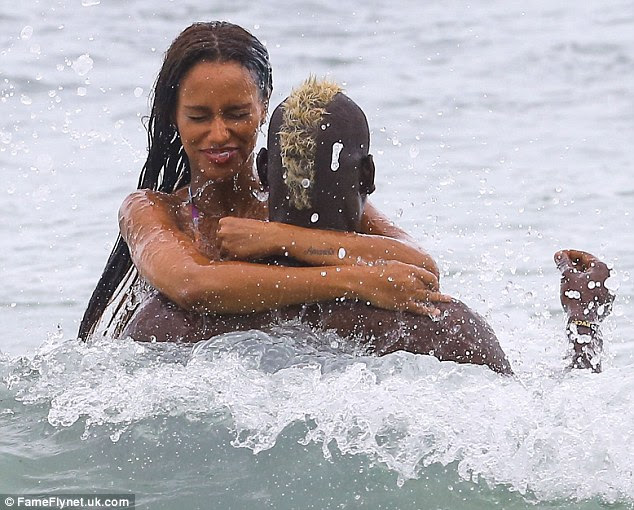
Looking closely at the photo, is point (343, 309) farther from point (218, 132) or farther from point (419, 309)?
point (218, 132)

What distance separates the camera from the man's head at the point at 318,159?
12.4ft

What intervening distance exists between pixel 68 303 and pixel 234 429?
312cm

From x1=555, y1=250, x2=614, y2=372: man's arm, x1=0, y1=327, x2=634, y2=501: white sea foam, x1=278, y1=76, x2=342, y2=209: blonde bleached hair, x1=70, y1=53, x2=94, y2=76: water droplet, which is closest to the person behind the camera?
x1=0, y1=327, x2=634, y2=501: white sea foam

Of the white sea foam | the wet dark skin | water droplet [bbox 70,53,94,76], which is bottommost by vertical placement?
water droplet [bbox 70,53,94,76]

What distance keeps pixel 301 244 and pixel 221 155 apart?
568 mm

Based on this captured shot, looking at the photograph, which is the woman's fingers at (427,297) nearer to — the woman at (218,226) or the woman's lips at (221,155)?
the woman at (218,226)

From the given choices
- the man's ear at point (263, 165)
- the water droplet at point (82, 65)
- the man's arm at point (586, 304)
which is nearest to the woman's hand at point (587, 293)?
the man's arm at point (586, 304)

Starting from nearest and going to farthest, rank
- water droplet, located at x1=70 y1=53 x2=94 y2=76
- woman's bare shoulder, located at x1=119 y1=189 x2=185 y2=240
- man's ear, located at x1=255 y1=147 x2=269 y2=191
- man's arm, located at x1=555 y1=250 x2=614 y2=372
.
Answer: man's ear, located at x1=255 y1=147 x2=269 y2=191
woman's bare shoulder, located at x1=119 y1=189 x2=185 y2=240
man's arm, located at x1=555 y1=250 x2=614 y2=372
water droplet, located at x1=70 y1=53 x2=94 y2=76

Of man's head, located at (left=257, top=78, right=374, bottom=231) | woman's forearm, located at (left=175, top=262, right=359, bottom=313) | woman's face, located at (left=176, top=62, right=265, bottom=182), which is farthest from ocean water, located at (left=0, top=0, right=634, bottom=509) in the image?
woman's face, located at (left=176, top=62, right=265, bottom=182)

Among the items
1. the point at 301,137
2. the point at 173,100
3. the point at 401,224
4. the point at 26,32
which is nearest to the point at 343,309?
the point at 301,137

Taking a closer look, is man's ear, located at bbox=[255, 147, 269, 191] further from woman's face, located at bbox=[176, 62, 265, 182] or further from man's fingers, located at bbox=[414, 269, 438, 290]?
man's fingers, located at bbox=[414, 269, 438, 290]

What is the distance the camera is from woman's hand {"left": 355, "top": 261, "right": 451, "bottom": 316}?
388cm

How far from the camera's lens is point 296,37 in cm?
1170

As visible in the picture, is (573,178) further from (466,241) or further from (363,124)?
(363,124)
